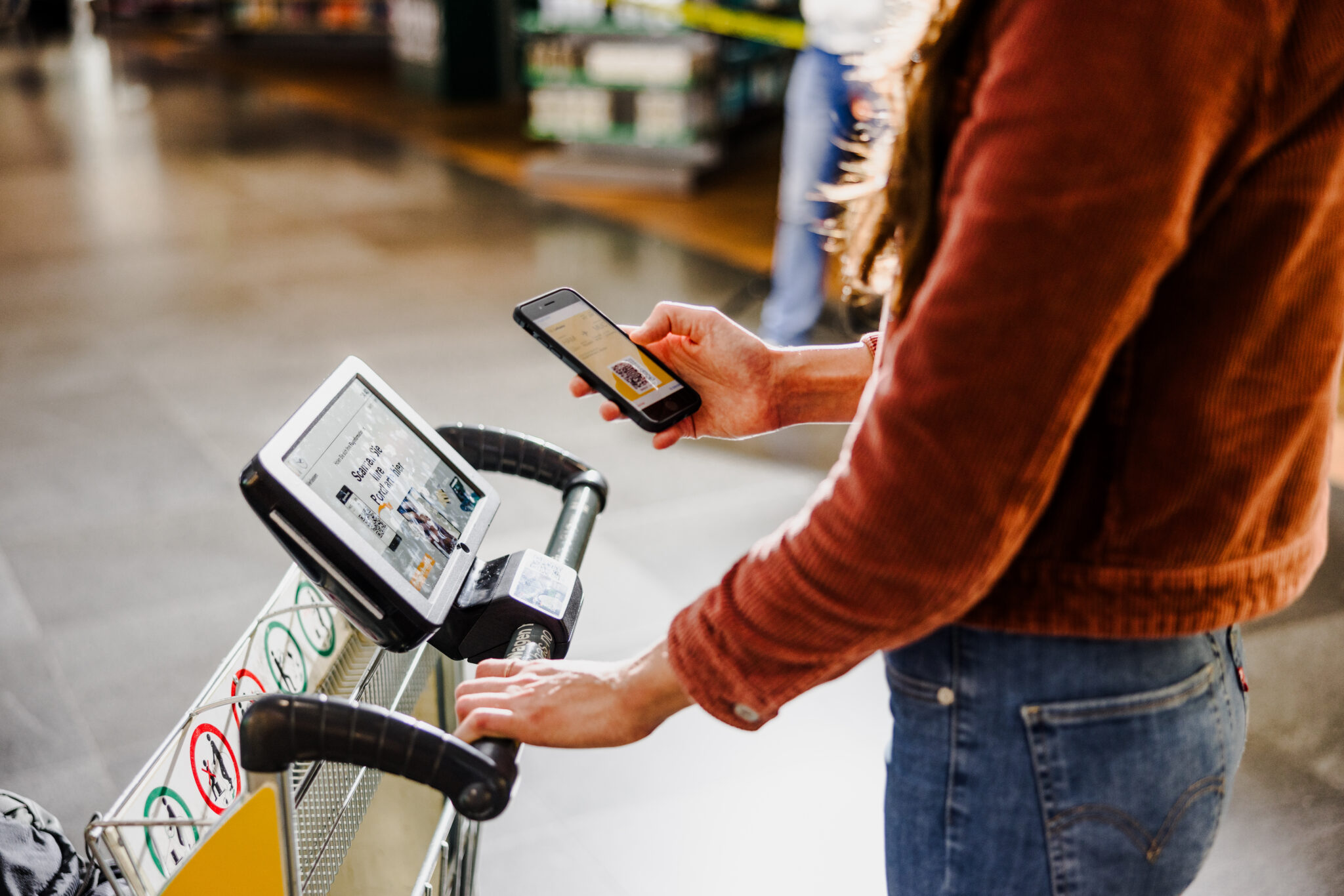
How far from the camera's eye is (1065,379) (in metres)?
0.65

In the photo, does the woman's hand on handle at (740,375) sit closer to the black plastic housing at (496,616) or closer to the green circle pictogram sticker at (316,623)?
the black plastic housing at (496,616)

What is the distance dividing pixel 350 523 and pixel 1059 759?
0.58 metres

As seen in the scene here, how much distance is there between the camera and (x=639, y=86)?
7.30 m

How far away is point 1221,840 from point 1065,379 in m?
1.89

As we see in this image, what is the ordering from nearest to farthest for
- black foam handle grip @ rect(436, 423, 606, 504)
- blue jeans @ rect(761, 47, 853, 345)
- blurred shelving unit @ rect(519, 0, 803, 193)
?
black foam handle grip @ rect(436, 423, 606, 504) → blue jeans @ rect(761, 47, 853, 345) → blurred shelving unit @ rect(519, 0, 803, 193)

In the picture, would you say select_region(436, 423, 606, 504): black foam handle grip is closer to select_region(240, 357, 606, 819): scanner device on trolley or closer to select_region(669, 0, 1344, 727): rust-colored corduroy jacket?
select_region(240, 357, 606, 819): scanner device on trolley

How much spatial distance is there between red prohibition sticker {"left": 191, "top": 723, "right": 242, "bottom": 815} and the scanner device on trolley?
0.26 meters

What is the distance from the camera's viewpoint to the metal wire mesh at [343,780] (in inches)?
42.9

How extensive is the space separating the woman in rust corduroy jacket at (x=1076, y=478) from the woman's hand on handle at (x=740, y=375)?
15.7 inches

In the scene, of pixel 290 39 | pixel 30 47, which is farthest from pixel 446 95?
pixel 30 47

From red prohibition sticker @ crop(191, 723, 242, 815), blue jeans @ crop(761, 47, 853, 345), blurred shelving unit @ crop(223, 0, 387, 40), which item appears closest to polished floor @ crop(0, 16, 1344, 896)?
blue jeans @ crop(761, 47, 853, 345)

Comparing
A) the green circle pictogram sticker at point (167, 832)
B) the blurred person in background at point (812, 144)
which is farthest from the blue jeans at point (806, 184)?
the green circle pictogram sticker at point (167, 832)

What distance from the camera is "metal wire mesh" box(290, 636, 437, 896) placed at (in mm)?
1089

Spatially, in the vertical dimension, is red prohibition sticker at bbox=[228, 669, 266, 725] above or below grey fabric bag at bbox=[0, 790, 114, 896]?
above
